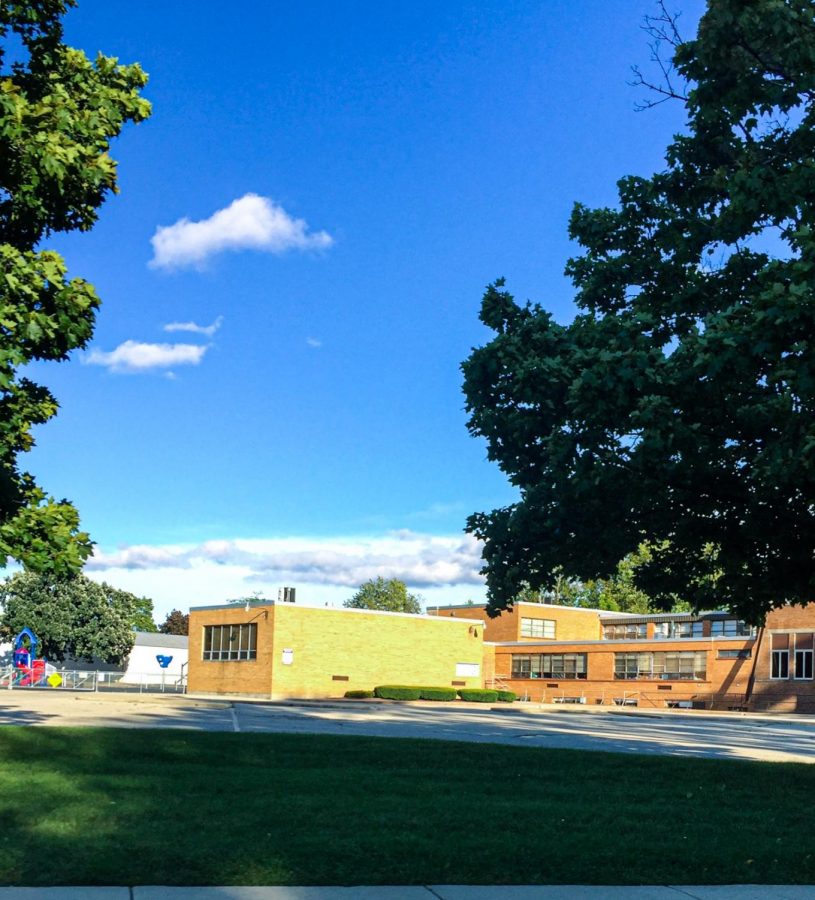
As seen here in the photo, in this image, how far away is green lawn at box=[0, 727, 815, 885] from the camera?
26.3 ft

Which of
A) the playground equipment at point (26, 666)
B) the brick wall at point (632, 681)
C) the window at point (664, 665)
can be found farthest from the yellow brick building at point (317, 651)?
the window at point (664, 665)

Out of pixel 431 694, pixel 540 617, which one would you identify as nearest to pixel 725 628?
pixel 540 617

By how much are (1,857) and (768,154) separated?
14.7m

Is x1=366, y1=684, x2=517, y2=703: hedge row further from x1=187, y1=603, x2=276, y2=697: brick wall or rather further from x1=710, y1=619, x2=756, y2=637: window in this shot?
x1=710, y1=619, x2=756, y2=637: window

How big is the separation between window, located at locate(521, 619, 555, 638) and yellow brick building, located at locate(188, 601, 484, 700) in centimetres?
1821

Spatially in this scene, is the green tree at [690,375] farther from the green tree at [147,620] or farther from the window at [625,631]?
the green tree at [147,620]

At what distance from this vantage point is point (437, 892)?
297 inches

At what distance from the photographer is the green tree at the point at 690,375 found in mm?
13961

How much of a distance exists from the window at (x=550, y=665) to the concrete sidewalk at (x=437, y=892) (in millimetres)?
68120

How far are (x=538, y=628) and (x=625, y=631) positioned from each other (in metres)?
7.09

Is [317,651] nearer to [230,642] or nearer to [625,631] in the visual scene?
[230,642]

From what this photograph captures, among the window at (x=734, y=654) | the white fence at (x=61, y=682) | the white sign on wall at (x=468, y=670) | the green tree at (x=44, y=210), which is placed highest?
the green tree at (x=44, y=210)

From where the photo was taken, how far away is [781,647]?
208ft

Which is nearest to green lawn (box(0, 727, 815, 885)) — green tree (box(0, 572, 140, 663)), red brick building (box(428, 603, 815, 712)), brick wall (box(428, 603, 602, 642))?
red brick building (box(428, 603, 815, 712))
